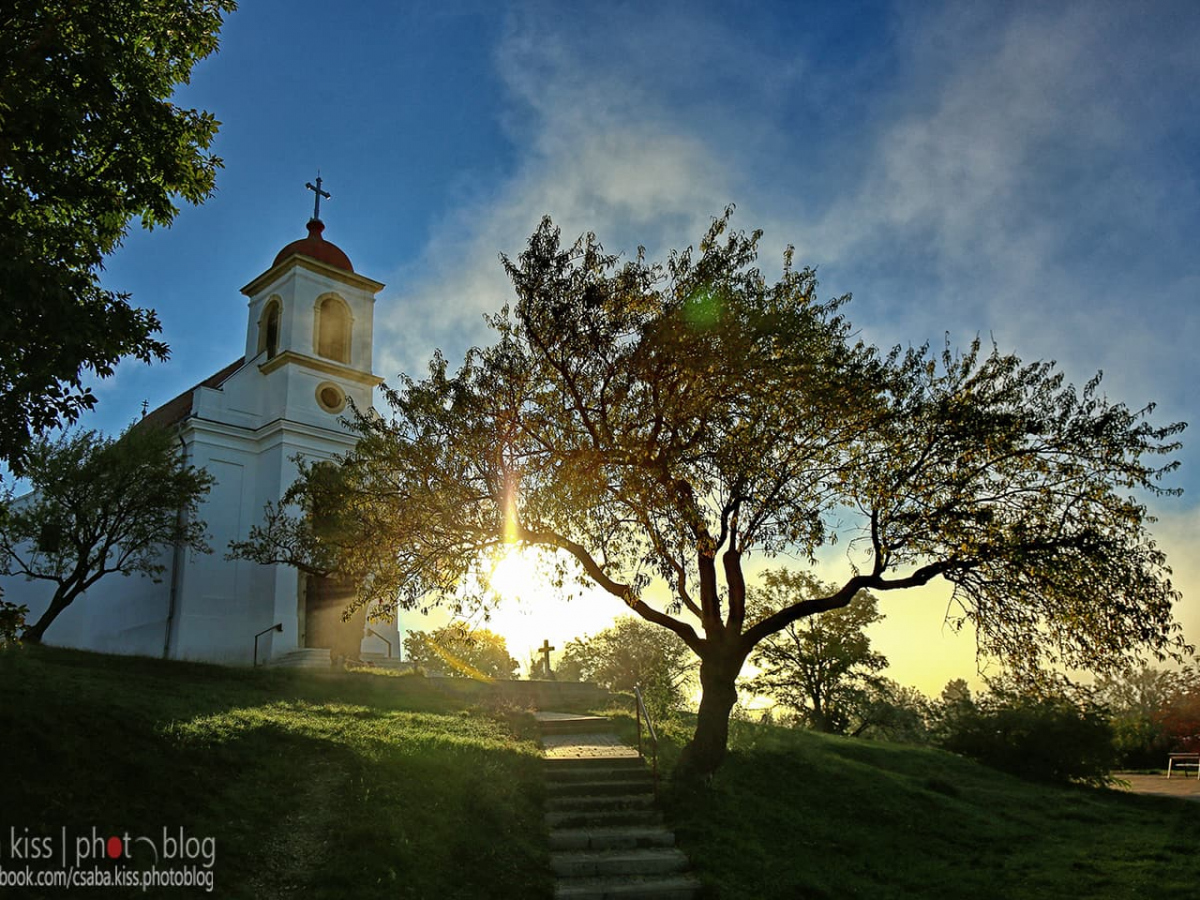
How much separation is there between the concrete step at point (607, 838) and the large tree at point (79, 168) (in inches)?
323

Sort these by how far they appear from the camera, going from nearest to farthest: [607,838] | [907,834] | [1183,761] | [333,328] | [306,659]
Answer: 1. [607,838]
2. [907,834]
3. [306,659]
4. [1183,761]
5. [333,328]

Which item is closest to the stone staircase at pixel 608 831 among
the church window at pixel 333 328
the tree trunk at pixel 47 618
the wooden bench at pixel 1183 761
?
the tree trunk at pixel 47 618

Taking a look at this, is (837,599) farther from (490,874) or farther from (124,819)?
(124,819)

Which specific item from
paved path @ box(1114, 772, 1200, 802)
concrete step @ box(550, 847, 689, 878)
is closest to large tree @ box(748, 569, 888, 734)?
paved path @ box(1114, 772, 1200, 802)

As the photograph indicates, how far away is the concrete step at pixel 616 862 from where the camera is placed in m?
9.84

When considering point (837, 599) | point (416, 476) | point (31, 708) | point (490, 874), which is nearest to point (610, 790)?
point (490, 874)

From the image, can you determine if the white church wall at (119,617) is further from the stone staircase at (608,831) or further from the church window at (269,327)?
the stone staircase at (608,831)

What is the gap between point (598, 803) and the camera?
1188 cm

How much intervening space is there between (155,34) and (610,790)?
42.4ft

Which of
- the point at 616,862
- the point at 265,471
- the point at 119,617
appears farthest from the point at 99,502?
the point at 616,862

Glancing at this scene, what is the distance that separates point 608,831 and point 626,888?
1608 mm

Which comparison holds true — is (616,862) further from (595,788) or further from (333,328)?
(333,328)

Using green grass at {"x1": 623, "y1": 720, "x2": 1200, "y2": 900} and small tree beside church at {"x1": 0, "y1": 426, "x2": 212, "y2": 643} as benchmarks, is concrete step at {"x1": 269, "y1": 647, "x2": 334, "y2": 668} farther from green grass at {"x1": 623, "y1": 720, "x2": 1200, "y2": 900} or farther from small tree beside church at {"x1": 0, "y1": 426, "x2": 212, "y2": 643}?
green grass at {"x1": 623, "y1": 720, "x2": 1200, "y2": 900}

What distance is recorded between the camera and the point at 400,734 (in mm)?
13578
